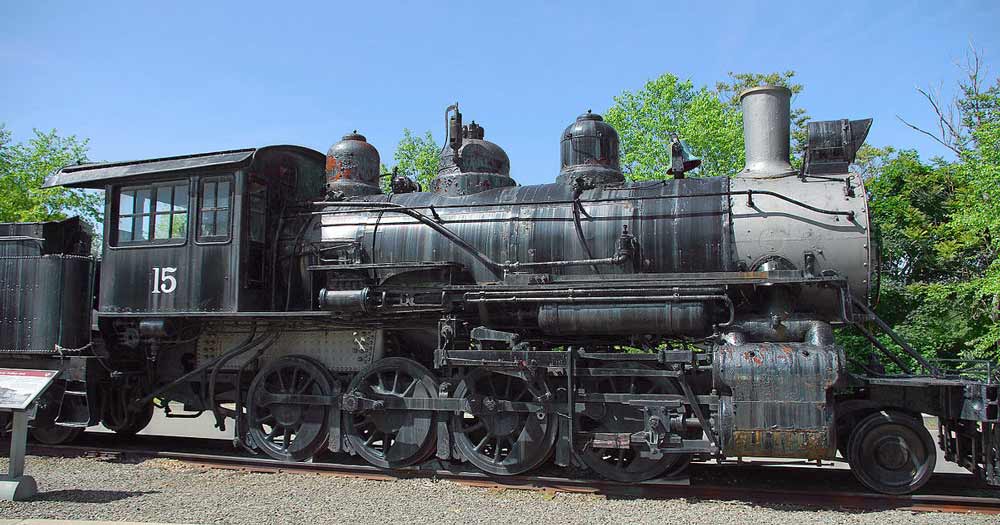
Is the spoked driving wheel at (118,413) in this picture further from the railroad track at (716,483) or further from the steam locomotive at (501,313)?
the railroad track at (716,483)

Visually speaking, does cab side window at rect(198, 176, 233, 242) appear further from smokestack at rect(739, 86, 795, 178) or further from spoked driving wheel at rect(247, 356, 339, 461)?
smokestack at rect(739, 86, 795, 178)

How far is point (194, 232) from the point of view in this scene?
27.1ft

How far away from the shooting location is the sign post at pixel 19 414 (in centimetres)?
639

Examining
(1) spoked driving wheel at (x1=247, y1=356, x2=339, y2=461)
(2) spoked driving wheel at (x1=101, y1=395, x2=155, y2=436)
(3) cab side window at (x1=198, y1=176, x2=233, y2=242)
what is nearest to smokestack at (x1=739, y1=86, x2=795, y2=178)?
(1) spoked driving wheel at (x1=247, y1=356, x2=339, y2=461)

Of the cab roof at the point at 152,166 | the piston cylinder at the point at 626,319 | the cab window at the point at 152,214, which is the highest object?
the cab roof at the point at 152,166

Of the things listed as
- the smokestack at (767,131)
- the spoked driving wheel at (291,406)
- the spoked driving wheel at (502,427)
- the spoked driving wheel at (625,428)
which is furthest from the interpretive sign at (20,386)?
the smokestack at (767,131)

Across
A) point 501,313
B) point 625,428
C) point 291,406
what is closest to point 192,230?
point 291,406

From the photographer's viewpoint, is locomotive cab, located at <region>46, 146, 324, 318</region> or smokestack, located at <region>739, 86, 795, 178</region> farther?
locomotive cab, located at <region>46, 146, 324, 318</region>

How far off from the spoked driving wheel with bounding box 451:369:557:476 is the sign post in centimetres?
404

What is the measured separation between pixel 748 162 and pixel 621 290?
7.97 ft

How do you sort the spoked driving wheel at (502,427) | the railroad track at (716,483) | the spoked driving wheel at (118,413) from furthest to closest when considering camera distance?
1. the spoked driving wheel at (118,413)
2. the spoked driving wheel at (502,427)
3. the railroad track at (716,483)

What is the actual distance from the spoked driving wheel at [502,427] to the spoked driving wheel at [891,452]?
2903 mm

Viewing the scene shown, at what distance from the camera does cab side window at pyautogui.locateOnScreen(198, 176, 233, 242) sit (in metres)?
8.16

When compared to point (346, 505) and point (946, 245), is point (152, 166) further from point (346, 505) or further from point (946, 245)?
point (946, 245)
